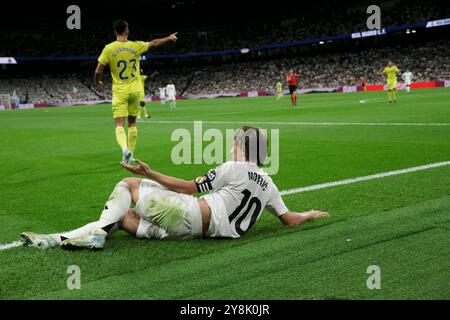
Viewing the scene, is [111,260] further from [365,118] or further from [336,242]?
[365,118]

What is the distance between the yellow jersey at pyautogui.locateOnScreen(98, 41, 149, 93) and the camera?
33.6 feet

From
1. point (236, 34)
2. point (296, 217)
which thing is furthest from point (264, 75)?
point (296, 217)

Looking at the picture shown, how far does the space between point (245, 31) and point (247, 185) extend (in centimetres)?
7792

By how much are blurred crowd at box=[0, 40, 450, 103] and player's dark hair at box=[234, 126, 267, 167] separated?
5725 cm

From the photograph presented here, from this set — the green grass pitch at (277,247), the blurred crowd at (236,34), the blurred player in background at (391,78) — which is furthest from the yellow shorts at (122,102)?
the blurred crowd at (236,34)

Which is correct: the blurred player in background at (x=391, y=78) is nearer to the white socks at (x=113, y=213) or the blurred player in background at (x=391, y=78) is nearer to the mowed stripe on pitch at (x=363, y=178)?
the mowed stripe on pitch at (x=363, y=178)

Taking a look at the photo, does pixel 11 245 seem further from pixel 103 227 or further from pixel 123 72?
pixel 123 72

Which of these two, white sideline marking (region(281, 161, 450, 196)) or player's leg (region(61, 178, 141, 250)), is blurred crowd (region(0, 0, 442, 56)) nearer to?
white sideline marking (region(281, 161, 450, 196))

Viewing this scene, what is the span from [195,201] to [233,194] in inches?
13.9

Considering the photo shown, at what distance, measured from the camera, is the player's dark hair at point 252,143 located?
4.65 metres

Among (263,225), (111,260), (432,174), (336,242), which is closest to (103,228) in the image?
(111,260)

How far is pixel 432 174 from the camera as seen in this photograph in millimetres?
7594

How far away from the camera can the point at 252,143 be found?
4680 mm

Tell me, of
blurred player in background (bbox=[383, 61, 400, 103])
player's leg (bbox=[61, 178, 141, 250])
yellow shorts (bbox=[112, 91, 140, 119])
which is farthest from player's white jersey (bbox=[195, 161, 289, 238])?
blurred player in background (bbox=[383, 61, 400, 103])
